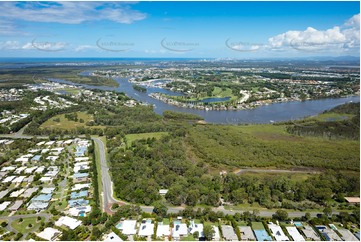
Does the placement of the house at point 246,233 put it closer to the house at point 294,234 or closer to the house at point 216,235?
the house at point 216,235

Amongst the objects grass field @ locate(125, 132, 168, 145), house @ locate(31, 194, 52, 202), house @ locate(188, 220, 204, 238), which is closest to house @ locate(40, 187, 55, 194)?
house @ locate(31, 194, 52, 202)

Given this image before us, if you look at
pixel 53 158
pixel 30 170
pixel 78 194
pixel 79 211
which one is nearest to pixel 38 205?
pixel 78 194

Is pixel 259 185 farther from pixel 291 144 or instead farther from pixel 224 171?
pixel 291 144

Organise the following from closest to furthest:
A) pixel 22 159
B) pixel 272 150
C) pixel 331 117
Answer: pixel 22 159 → pixel 272 150 → pixel 331 117

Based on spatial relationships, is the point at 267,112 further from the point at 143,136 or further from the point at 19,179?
the point at 19,179

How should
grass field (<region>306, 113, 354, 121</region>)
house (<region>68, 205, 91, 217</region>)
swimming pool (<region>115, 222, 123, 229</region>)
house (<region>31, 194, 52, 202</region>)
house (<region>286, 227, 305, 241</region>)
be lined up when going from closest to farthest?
house (<region>286, 227, 305, 241</region>) < swimming pool (<region>115, 222, 123, 229</region>) < house (<region>68, 205, 91, 217</region>) < house (<region>31, 194, 52, 202</region>) < grass field (<region>306, 113, 354, 121</region>)

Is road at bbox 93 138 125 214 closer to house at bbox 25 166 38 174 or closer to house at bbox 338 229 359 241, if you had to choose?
house at bbox 25 166 38 174
